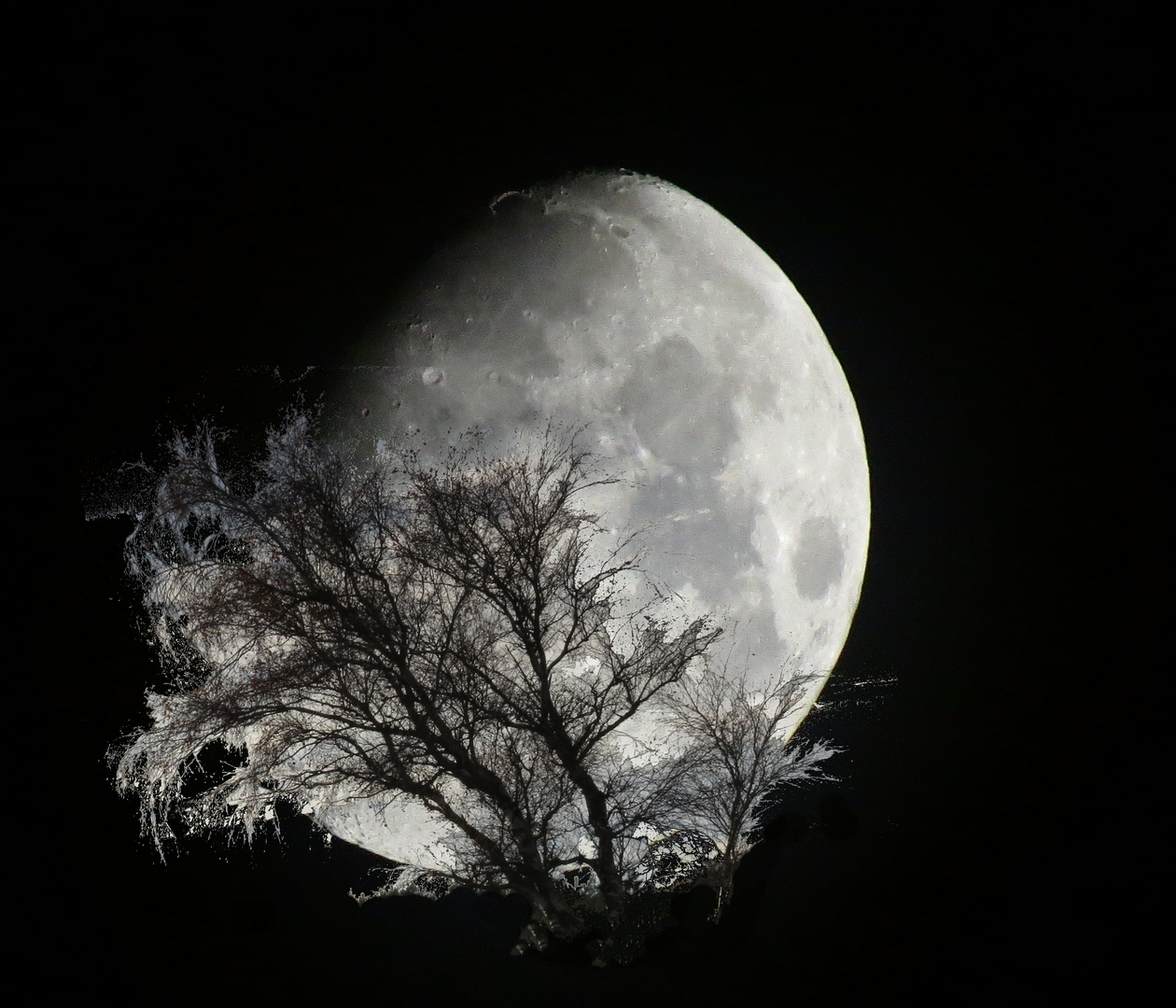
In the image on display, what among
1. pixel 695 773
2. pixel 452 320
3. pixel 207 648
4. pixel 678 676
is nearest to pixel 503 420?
pixel 452 320

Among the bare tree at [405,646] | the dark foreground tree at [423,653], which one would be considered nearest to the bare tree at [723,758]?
the dark foreground tree at [423,653]

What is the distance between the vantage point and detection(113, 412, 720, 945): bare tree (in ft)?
15.8

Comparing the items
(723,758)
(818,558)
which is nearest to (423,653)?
(723,758)

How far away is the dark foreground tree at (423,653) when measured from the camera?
4.83 m

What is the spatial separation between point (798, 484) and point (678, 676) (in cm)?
247

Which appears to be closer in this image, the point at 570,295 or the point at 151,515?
the point at 151,515

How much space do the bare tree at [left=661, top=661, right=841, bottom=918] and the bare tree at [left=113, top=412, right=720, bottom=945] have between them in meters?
0.53

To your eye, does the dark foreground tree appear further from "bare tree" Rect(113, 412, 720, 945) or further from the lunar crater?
the lunar crater

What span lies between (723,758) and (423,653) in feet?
9.08

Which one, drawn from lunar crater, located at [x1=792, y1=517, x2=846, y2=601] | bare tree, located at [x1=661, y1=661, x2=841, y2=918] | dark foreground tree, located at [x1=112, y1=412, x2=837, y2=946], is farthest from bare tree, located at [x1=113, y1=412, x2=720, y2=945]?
lunar crater, located at [x1=792, y1=517, x2=846, y2=601]

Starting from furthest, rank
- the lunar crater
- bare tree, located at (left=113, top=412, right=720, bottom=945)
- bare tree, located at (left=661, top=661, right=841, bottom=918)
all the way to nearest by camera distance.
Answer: the lunar crater → bare tree, located at (left=661, top=661, right=841, bottom=918) → bare tree, located at (left=113, top=412, right=720, bottom=945)

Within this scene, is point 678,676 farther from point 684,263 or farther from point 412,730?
point 684,263

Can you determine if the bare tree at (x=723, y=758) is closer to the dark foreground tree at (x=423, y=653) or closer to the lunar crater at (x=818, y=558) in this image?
the dark foreground tree at (x=423, y=653)

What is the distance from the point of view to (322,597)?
4.80m
